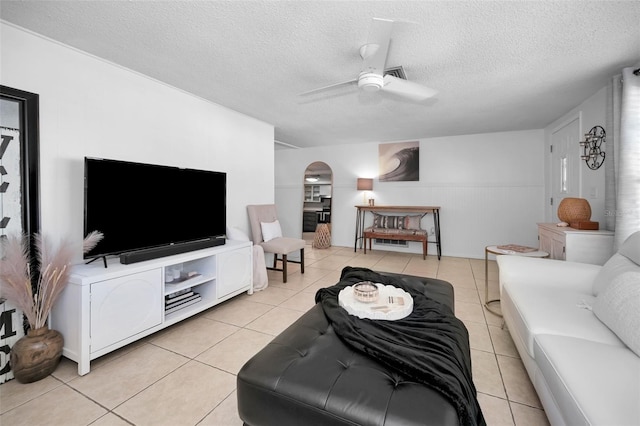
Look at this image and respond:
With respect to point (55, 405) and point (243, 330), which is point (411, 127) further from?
point (55, 405)

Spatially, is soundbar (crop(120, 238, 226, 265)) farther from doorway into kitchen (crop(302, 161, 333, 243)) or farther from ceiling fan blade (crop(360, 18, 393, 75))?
doorway into kitchen (crop(302, 161, 333, 243))

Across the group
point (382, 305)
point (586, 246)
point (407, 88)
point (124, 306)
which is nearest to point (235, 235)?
point (124, 306)

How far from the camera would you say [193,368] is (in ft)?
6.16

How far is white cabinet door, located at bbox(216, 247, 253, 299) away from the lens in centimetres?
284

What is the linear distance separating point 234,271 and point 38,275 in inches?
59.7

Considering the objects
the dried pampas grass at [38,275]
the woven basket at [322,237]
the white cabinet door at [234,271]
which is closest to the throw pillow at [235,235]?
the white cabinet door at [234,271]

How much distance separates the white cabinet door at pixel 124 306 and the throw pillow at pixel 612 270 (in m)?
3.14

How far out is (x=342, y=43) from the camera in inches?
81.5

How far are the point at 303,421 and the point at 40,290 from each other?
195cm

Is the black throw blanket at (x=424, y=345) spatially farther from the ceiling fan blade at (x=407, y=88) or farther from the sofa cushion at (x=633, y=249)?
the ceiling fan blade at (x=407, y=88)

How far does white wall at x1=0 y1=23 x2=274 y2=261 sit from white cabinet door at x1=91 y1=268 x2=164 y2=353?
680 mm

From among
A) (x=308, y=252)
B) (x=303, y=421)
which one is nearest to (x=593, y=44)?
(x=303, y=421)

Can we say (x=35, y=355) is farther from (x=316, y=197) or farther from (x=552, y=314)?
(x=316, y=197)

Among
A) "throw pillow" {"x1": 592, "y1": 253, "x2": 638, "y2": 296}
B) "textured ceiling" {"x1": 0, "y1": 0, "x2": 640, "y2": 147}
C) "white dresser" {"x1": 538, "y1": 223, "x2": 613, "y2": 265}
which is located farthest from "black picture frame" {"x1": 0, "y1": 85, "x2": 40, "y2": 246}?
"white dresser" {"x1": 538, "y1": 223, "x2": 613, "y2": 265}
